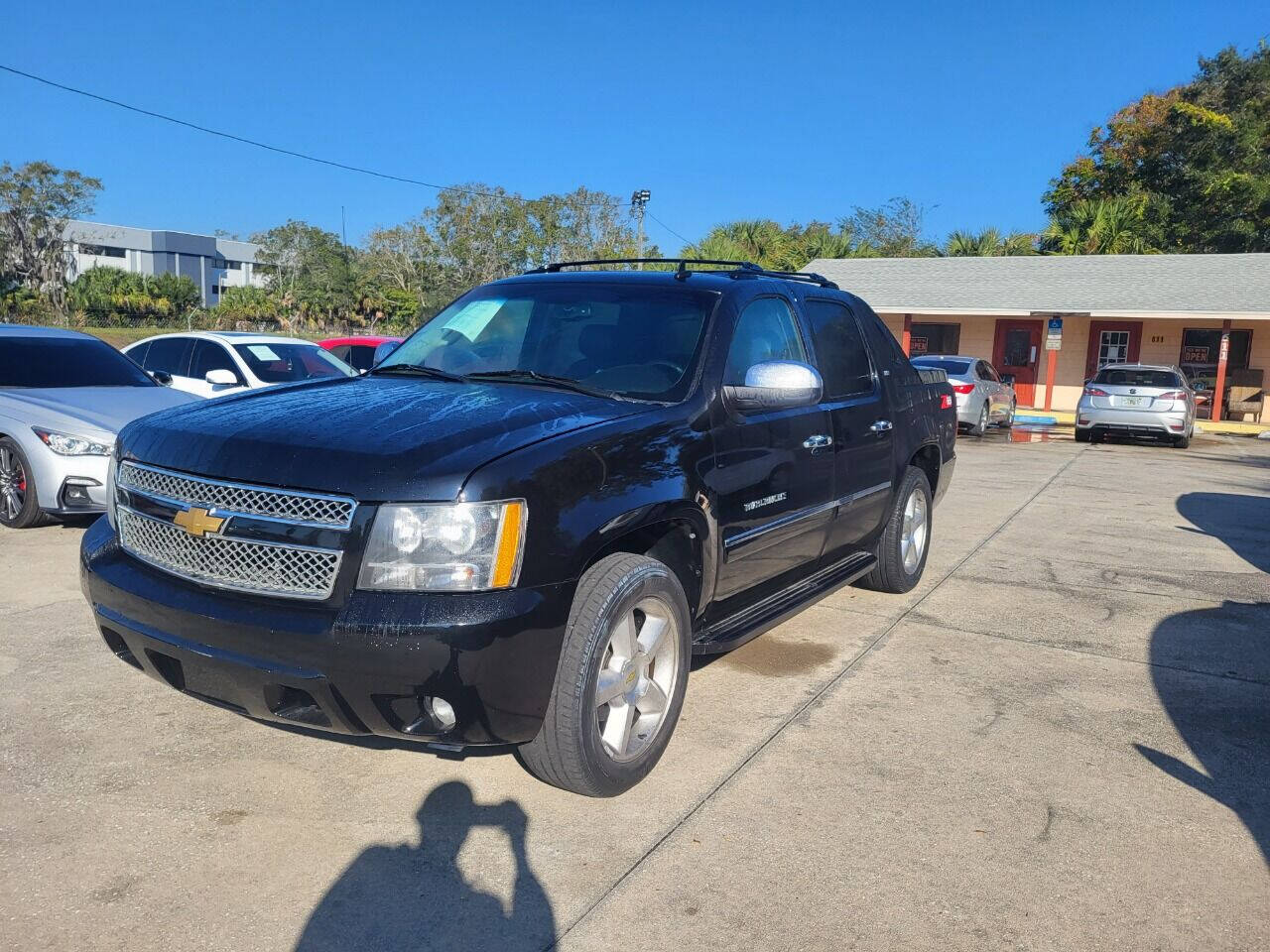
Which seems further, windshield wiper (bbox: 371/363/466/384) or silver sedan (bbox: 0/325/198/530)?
silver sedan (bbox: 0/325/198/530)

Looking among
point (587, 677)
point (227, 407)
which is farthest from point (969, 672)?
point (227, 407)

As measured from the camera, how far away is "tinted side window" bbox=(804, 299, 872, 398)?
199 inches

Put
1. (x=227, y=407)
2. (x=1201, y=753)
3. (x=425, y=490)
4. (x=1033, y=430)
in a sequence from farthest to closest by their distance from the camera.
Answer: (x=1033, y=430), (x=1201, y=753), (x=227, y=407), (x=425, y=490)

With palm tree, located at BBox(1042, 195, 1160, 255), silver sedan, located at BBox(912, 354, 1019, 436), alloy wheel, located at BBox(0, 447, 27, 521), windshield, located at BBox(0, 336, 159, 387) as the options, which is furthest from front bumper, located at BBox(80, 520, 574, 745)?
palm tree, located at BBox(1042, 195, 1160, 255)

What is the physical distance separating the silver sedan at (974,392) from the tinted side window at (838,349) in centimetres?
1285

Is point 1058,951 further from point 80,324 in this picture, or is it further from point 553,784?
point 80,324

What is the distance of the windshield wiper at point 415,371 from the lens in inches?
167

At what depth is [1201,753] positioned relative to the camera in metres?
4.03

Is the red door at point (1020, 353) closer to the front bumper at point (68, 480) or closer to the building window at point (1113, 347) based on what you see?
the building window at point (1113, 347)

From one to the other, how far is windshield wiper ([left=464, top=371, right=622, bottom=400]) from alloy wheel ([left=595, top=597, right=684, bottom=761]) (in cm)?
87

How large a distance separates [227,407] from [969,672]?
3545mm

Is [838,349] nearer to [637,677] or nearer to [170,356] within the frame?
[637,677]

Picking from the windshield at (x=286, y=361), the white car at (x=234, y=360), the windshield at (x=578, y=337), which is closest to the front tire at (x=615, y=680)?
the windshield at (x=578, y=337)

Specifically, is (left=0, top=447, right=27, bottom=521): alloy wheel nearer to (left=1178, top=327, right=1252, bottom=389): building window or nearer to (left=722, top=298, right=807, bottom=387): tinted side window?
(left=722, top=298, right=807, bottom=387): tinted side window
